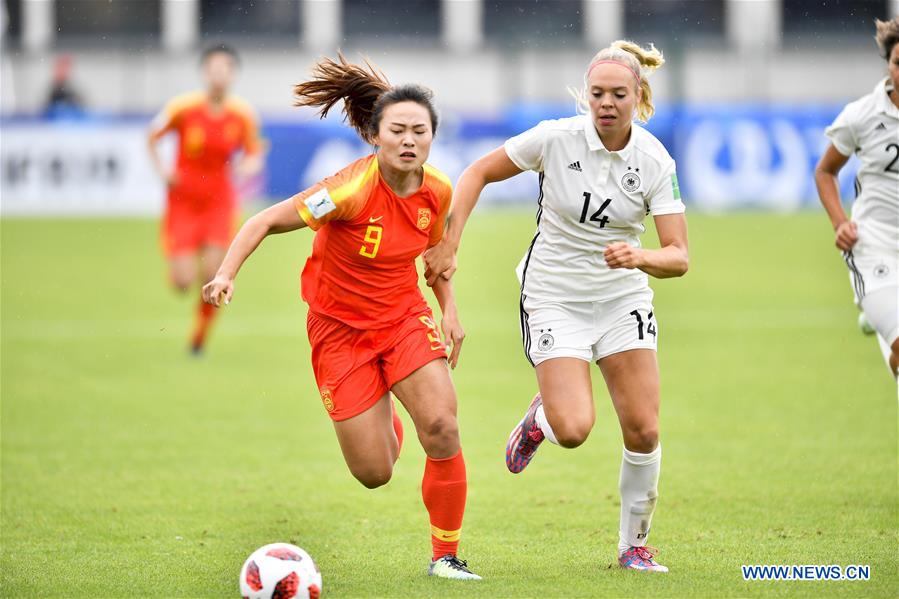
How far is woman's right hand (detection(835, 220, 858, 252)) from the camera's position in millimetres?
6703

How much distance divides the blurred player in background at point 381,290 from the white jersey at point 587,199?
47 cm

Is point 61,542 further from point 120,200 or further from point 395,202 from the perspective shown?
point 120,200

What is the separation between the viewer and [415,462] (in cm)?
842

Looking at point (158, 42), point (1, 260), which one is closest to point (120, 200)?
point (1, 260)

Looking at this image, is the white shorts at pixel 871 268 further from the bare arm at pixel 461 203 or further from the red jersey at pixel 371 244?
the red jersey at pixel 371 244

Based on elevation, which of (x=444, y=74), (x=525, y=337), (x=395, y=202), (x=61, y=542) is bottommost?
(x=61, y=542)

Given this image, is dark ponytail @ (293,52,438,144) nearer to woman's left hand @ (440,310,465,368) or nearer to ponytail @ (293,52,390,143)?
ponytail @ (293,52,390,143)

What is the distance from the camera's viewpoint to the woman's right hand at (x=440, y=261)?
19.4 feet

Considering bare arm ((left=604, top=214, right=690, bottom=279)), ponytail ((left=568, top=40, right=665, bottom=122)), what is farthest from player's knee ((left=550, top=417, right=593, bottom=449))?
ponytail ((left=568, top=40, right=665, bottom=122))

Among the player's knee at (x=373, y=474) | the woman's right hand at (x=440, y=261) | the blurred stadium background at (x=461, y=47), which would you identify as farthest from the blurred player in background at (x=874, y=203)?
the blurred stadium background at (x=461, y=47)

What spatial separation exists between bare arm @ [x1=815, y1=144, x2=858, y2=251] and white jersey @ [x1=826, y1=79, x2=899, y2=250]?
0.20 feet

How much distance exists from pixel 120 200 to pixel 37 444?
15720 millimetres

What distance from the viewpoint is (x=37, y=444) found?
869 centimetres

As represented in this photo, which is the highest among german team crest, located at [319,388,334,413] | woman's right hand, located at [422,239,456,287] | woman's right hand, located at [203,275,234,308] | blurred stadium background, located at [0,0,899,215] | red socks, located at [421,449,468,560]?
blurred stadium background, located at [0,0,899,215]
